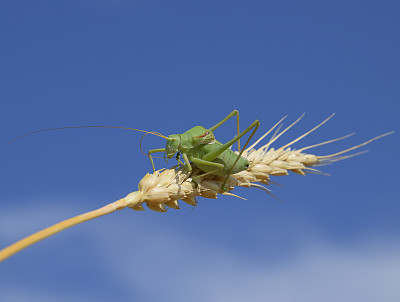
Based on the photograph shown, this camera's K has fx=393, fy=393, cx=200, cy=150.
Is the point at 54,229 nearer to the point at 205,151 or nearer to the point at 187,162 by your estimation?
the point at 187,162

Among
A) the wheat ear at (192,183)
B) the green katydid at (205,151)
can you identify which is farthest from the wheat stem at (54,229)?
the green katydid at (205,151)

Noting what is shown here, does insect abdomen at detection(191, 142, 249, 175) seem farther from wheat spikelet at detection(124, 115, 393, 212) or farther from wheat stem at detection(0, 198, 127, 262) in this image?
wheat stem at detection(0, 198, 127, 262)

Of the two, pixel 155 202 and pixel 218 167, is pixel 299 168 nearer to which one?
pixel 218 167

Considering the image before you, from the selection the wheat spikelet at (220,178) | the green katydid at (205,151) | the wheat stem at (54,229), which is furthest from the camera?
the green katydid at (205,151)

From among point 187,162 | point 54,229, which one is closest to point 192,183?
point 187,162

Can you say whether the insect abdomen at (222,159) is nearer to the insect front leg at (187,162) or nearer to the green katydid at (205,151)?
the green katydid at (205,151)

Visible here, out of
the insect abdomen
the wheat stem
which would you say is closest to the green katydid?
the insect abdomen

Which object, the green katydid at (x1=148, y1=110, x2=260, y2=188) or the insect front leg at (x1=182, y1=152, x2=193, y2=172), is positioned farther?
the green katydid at (x1=148, y1=110, x2=260, y2=188)

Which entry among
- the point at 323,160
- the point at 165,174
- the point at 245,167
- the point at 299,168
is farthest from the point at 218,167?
the point at 323,160
